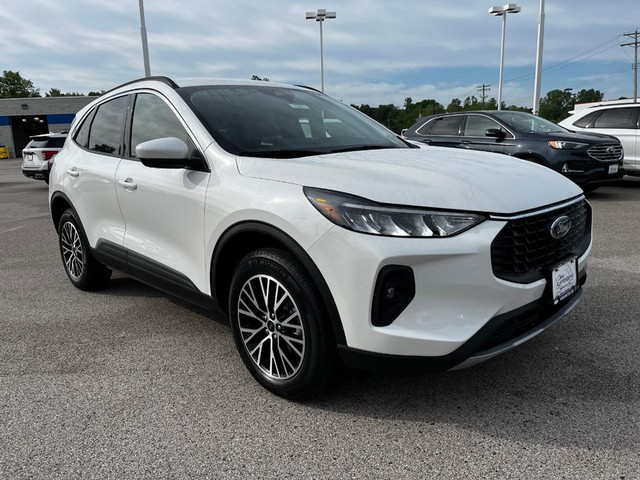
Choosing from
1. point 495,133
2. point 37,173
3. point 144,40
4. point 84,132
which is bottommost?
point 37,173

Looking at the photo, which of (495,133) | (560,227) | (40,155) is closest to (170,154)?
(560,227)

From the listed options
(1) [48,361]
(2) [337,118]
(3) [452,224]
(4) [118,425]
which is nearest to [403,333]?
(3) [452,224]

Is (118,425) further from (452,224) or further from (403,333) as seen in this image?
(452,224)

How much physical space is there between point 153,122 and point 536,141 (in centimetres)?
726

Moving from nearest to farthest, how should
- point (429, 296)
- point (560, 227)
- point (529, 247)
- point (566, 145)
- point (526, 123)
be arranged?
1. point (429, 296)
2. point (529, 247)
3. point (560, 227)
4. point (566, 145)
5. point (526, 123)

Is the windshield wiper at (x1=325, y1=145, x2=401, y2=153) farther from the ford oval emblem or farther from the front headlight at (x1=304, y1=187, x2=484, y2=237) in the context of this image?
the ford oval emblem

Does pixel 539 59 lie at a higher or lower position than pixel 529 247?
higher

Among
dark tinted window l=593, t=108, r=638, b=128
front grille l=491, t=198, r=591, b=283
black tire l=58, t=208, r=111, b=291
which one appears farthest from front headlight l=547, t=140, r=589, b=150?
black tire l=58, t=208, r=111, b=291

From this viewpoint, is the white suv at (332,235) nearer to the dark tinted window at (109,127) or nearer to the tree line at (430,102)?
the dark tinted window at (109,127)

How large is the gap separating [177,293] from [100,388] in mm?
711

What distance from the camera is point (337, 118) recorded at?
3.85 metres

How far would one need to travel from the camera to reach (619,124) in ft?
34.6

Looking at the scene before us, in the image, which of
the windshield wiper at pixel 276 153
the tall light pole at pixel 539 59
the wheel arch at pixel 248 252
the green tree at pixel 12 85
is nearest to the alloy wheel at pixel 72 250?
the wheel arch at pixel 248 252

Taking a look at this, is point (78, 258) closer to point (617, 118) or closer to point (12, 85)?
point (617, 118)
